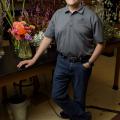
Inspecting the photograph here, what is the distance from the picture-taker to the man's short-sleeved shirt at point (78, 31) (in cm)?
189

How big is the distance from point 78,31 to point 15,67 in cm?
56

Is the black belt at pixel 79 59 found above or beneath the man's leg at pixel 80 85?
above

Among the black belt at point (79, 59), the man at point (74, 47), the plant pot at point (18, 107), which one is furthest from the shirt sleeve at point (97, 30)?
the plant pot at point (18, 107)

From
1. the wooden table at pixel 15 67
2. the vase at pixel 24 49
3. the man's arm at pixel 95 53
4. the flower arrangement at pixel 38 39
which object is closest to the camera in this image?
the wooden table at pixel 15 67

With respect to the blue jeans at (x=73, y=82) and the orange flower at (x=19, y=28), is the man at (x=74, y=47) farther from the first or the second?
the orange flower at (x=19, y=28)

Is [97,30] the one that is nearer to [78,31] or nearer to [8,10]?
[78,31]

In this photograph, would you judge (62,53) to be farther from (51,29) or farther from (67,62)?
(51,29)

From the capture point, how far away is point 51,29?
2035mm

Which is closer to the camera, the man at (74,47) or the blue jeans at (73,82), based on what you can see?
the man at (74,47)

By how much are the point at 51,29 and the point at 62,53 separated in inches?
8.6

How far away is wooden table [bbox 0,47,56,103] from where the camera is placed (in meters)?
1.83

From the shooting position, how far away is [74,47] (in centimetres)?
193

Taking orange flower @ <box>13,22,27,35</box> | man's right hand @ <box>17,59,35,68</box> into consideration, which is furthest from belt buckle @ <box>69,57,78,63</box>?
orange flower @ <box>13,22,27,35</box>

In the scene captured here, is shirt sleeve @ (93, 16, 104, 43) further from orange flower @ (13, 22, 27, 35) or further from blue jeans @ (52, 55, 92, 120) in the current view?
orange flower @ (13, 22, 27, 35)
